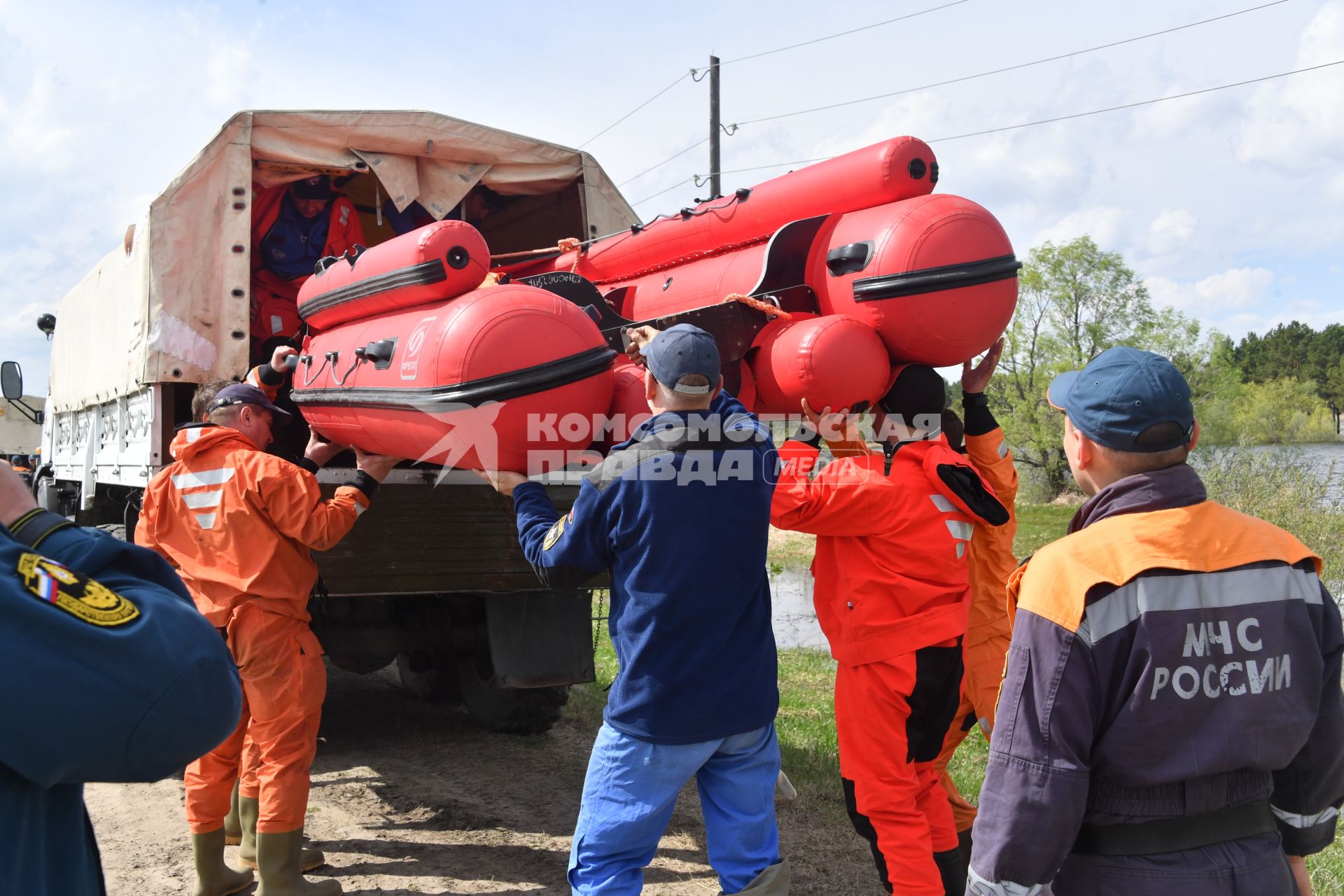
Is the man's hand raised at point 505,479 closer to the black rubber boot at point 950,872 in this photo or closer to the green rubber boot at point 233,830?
the black rubber boot at point 950,872

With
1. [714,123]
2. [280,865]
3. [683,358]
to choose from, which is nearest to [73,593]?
[683,358]

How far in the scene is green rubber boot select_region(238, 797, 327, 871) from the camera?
3488 mm

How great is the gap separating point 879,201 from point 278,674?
264cm

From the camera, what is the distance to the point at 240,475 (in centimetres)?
337

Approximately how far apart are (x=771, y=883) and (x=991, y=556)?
153 centimetres

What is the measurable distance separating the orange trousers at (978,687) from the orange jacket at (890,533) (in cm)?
39

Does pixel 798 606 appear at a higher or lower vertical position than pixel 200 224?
lower

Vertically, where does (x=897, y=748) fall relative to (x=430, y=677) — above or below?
above

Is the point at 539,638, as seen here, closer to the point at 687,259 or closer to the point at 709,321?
the point at 687,259

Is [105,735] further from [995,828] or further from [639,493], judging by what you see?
[639,493]

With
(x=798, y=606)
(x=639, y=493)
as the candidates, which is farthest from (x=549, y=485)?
(x=798, y=606)

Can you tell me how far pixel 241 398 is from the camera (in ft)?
11.7

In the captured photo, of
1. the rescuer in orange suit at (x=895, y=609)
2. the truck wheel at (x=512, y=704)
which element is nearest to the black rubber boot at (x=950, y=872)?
the rescuer in orange suit at (x=895, y=609)

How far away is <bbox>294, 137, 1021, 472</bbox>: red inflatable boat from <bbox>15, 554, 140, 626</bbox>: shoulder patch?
5.60 ft
